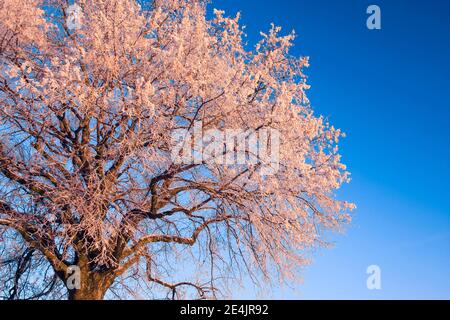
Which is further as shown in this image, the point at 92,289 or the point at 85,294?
the point at 92,289

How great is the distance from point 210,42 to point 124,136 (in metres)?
3.62

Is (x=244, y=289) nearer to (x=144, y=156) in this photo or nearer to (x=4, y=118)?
(x=144, y=156)

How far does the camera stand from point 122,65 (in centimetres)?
1277

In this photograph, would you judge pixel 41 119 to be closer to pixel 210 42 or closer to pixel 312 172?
pixel 210 42

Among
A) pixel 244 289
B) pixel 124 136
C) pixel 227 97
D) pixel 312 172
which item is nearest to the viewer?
pixel 124 136

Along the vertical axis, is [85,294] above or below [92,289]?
below

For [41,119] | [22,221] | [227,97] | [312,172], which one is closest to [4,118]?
[41,119]

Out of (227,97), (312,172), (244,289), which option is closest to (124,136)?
(227,97)

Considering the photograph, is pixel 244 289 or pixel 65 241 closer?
pixel 65 241

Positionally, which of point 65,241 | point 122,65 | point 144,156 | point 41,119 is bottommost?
point 65,241
